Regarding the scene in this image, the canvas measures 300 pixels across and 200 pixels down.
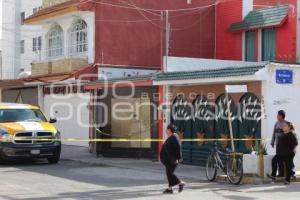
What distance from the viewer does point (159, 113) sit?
1992 centimetres

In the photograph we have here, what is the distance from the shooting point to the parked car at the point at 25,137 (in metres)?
17.7

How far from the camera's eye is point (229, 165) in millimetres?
14234

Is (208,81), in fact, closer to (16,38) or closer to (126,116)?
(126,116)

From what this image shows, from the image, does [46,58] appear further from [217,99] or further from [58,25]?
[217,99]

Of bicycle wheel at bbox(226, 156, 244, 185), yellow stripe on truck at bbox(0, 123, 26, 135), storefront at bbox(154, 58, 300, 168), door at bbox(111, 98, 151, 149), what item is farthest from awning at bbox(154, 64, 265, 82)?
yellow stripe on truck at bbox(0, 123, 26, 135)

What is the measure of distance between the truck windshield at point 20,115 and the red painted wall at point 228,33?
41.8ft

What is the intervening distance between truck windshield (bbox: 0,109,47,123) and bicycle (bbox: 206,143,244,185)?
707cm

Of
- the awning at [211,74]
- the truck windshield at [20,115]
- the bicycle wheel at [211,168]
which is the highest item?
the awning at [211,74]

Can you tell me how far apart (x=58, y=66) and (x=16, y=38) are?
20.8m

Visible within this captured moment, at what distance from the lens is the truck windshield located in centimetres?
1872

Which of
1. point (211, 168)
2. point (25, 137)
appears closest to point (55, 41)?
point (25, 137)

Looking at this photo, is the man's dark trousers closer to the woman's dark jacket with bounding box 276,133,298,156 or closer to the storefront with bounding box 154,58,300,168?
the woman's dark jacket with bounding box 276,133,298,156

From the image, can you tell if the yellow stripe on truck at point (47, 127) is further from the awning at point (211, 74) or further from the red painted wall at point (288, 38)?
the red painted wall at point (288, 38)

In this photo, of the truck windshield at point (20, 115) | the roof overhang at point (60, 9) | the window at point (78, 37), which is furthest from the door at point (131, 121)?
the window at point (78, 37)
